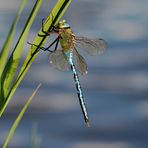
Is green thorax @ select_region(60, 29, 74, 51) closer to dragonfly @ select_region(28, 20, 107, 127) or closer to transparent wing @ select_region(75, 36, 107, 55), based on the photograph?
dragonfly @ select_region(28, 20, 107, 127)

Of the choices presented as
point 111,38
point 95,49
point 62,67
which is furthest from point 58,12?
point 111,38

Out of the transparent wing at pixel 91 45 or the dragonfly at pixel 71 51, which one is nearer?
the dragonfly at pixel 71 51

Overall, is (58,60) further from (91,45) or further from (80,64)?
(91,45)

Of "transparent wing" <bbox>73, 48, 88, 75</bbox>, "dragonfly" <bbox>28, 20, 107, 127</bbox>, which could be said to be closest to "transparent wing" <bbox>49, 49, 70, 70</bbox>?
"dragonfly" <bbox>28, 20, 107, 127</bbox>

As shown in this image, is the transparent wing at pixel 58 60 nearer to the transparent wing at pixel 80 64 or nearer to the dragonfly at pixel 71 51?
the dragonfly at pixel 71 51

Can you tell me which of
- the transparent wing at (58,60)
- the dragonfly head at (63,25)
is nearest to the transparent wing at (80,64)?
the transparent wing at (58,60)

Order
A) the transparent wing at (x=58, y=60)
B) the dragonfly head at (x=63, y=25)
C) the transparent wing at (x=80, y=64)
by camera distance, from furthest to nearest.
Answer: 1. the transparent wing at (x=80, y=64)
2. the transparent wing at (x=58, y=60)
3. the dragonfly head at (x=63, y=25)

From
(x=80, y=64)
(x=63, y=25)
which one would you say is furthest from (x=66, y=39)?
(x=80, y=64)

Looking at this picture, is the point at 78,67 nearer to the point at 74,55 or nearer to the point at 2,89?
the point at 74,55
